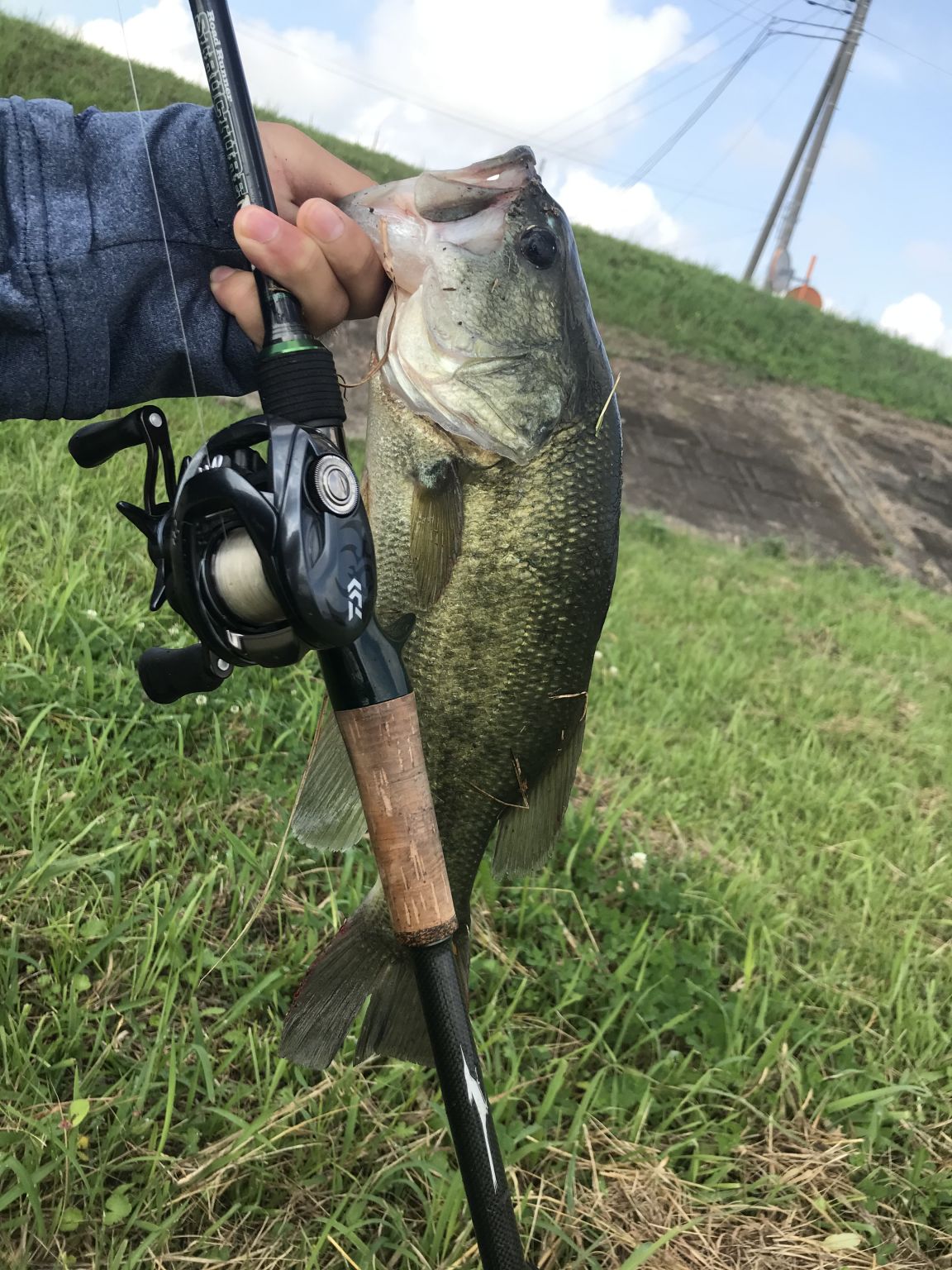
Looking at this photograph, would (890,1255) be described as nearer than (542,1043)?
Yes

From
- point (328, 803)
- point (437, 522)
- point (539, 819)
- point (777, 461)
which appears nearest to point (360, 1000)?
point (328, 803)

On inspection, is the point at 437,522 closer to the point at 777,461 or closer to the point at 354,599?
the point at 354,599

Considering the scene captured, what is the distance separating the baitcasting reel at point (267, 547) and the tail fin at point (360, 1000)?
0.57 metres

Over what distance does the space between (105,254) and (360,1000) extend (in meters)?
1.19

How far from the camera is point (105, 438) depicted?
3.67ft

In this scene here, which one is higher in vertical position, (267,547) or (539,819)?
(267,547)

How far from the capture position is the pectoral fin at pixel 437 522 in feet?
4.36

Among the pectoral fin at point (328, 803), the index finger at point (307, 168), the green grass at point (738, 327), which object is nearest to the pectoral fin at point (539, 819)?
the pectoral fin at point (328, 803)

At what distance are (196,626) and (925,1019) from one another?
2.33m

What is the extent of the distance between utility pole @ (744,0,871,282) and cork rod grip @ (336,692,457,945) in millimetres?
18718

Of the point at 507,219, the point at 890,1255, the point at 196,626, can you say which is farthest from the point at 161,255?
the point at 890,1255

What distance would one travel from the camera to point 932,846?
11.1 ft

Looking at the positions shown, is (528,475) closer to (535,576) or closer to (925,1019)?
(535,576)

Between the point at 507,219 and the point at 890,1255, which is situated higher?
the point at 507,219
